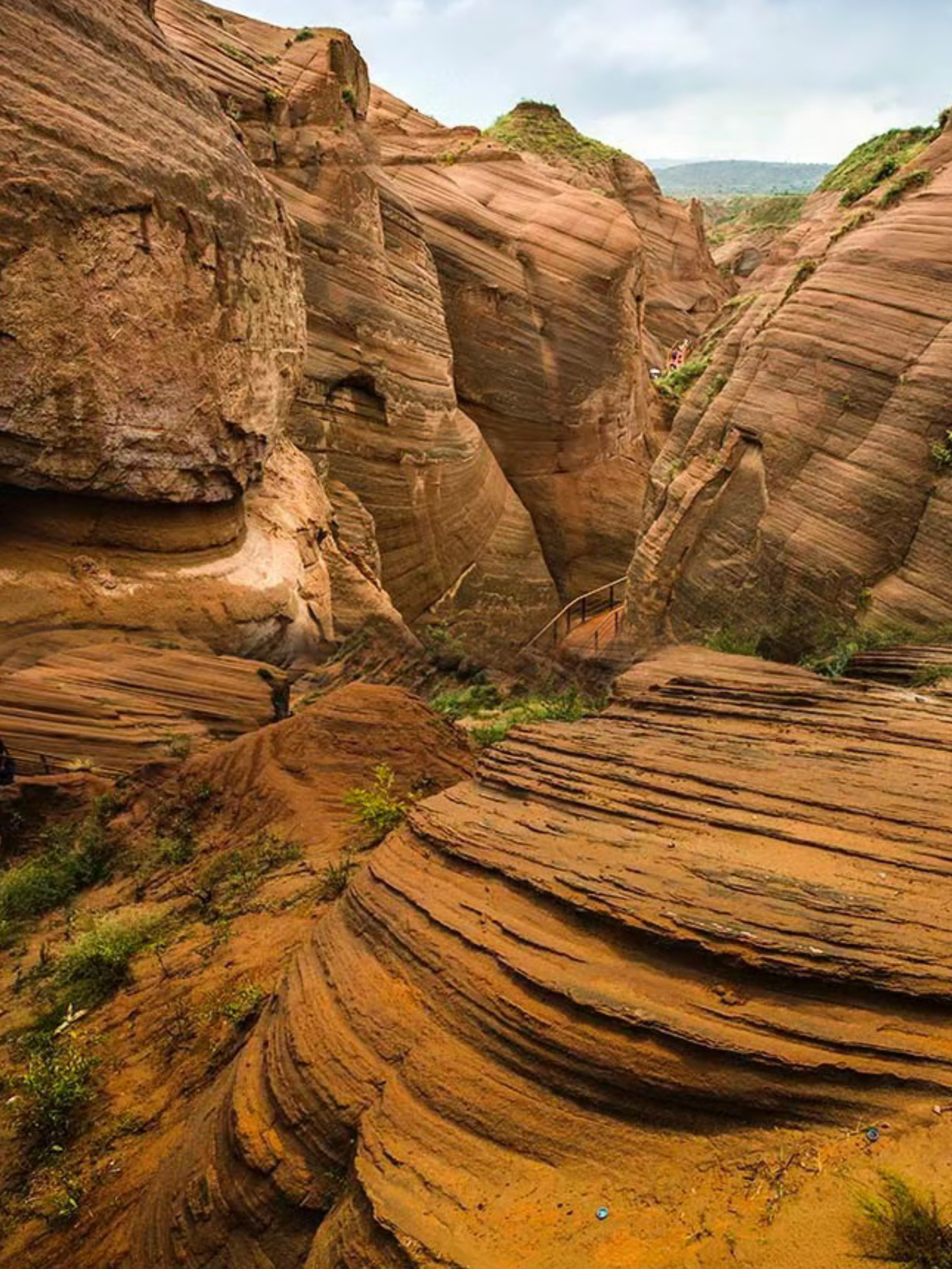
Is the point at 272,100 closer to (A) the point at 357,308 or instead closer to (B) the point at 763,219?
(A) the point at 357,308

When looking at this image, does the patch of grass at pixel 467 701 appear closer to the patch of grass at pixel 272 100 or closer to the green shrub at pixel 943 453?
the green shrub at pixel 943 453

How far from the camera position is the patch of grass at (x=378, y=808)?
6.91 m

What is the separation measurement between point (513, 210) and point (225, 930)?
80.4 feet

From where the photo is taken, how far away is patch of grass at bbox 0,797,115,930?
7.22 meters

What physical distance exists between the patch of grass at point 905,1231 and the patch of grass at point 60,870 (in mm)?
7372

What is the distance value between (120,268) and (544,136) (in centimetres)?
3013

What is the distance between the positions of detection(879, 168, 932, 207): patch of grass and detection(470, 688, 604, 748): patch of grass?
10.8 meters

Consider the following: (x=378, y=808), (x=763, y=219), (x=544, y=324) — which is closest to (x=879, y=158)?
(x=544, y=324)

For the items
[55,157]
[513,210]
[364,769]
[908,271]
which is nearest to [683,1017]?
[364,769]

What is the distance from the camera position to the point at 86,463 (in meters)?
9.61

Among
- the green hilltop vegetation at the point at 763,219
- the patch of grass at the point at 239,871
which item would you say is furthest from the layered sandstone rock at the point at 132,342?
the green hilltop vegetation at the point at 763,219

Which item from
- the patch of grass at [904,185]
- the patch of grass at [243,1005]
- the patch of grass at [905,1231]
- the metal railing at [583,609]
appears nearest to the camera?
the patch of grass at [905,1231]

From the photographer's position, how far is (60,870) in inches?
297

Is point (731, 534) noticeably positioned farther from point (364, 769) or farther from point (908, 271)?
point (364, 769)
